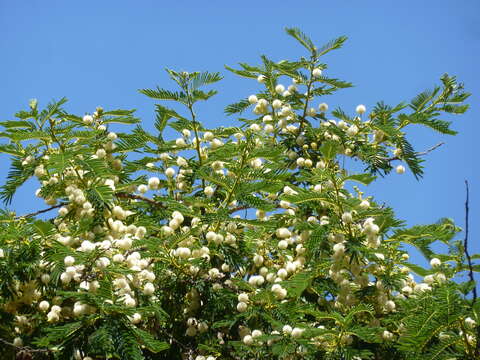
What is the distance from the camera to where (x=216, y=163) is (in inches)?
197

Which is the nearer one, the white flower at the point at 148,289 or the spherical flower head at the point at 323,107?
the white flower at the point at 148,289

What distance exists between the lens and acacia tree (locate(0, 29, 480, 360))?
13.0 ft

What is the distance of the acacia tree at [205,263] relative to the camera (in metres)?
3.95

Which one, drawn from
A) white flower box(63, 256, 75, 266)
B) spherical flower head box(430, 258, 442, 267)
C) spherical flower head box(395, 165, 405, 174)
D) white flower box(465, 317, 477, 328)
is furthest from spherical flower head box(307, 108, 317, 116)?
white flower box(63, 256, 75, 266)

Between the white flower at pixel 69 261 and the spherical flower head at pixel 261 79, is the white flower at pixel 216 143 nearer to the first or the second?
the spherical flower head at pixel 261 79

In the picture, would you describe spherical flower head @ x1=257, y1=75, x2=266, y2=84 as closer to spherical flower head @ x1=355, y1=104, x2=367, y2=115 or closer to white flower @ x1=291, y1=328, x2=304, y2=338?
spherical flower head @ x1=355, y1=104, x2=367, y2=115

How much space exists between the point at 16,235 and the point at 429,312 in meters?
2.39

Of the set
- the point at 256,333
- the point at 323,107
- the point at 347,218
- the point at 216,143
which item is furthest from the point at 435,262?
the point at 323,107

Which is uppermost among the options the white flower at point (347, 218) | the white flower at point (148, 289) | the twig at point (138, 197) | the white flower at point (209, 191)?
the twig at point (138, 197)

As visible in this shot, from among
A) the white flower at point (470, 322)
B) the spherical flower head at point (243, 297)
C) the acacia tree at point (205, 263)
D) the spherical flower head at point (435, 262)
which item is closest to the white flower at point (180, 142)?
the acacia tree at point (205, 263)

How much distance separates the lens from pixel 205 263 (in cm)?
454

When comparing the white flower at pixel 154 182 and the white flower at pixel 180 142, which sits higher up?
the white flower at pixel 180 142

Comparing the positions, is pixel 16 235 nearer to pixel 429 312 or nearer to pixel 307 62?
pixel 429 312

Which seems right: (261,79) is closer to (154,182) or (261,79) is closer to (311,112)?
(311,112)
